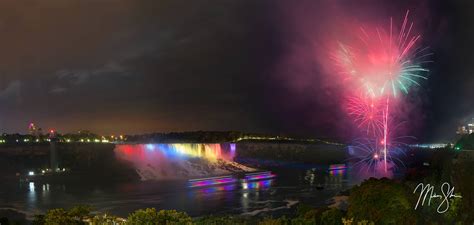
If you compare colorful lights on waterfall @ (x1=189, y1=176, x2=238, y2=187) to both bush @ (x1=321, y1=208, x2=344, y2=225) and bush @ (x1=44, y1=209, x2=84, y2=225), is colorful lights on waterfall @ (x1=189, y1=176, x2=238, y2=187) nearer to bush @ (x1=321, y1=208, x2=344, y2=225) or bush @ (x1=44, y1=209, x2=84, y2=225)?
bush @ (x1=321, y1=208, x2=344, y2=225)

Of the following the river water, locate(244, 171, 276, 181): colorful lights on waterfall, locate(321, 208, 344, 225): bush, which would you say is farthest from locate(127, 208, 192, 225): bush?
locate(244, 171, 276, 181): colorful lights on waterfall

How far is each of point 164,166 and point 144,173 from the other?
6735 millimetres

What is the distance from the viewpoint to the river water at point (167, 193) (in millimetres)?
43500

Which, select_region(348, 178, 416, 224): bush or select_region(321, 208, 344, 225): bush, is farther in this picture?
select_region(321, 208, 344, 225): bush

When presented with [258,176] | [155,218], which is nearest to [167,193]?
[258,176]

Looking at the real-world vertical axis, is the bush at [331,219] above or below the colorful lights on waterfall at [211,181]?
above

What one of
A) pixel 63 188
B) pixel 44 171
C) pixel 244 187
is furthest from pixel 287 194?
pixel 44 171

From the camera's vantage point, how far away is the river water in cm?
4350

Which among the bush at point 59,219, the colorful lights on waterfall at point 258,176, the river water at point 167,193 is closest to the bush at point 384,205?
the bush at point 59,219

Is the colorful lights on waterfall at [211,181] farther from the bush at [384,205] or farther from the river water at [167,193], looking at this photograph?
the bush at [384,205]

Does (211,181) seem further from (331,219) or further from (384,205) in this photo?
(384,205)

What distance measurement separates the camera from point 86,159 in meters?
88.4

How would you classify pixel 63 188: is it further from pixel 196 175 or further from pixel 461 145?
pixel 461 145

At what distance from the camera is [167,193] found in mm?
55000
